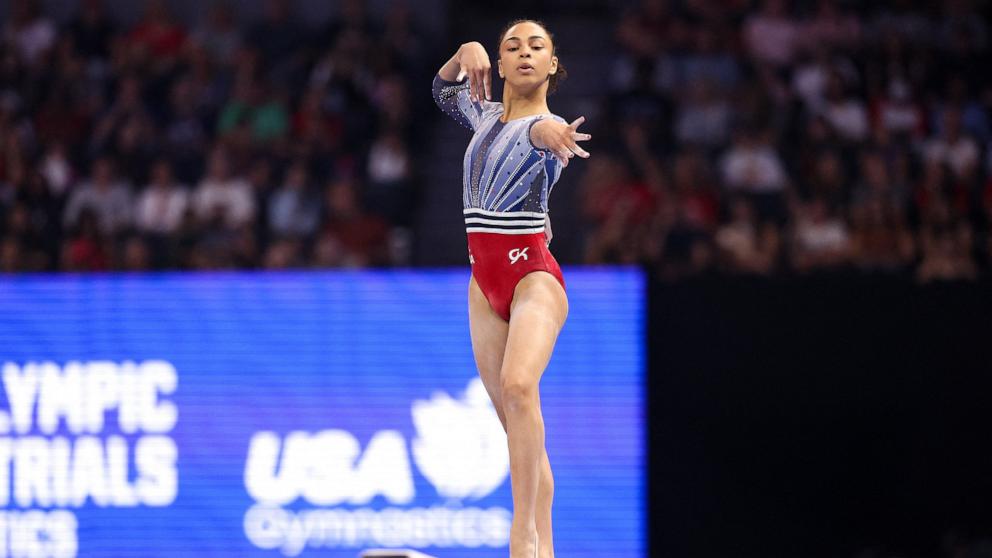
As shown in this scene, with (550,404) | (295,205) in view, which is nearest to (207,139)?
(295,205)

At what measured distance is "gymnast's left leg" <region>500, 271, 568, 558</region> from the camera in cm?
430

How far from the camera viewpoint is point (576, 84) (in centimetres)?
1161

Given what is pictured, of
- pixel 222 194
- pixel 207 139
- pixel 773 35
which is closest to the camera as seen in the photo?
pixel 222 194

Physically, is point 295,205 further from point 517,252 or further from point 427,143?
point 517,252

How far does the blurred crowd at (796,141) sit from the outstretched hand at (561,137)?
3.71m

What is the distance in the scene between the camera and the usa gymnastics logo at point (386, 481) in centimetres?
774

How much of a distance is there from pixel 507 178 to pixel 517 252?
0.27 meters

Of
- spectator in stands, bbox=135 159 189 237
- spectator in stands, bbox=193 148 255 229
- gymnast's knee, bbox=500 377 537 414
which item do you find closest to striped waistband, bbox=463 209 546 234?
gymnast's knee, bbox=500 377 537 414

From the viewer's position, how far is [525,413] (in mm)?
4301

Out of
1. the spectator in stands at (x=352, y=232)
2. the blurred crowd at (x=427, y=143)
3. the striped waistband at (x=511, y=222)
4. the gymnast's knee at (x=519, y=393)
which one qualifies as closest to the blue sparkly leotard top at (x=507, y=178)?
the striped waistband at (x=511, y=222)

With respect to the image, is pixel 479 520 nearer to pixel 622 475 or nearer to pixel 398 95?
pixel 622 475

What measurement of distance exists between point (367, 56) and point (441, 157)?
113cm

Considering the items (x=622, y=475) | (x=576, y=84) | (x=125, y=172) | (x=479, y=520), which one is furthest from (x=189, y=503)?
(x=576, y=84)

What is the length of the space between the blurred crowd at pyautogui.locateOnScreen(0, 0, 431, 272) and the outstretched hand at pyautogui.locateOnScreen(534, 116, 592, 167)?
4924 millimetres
